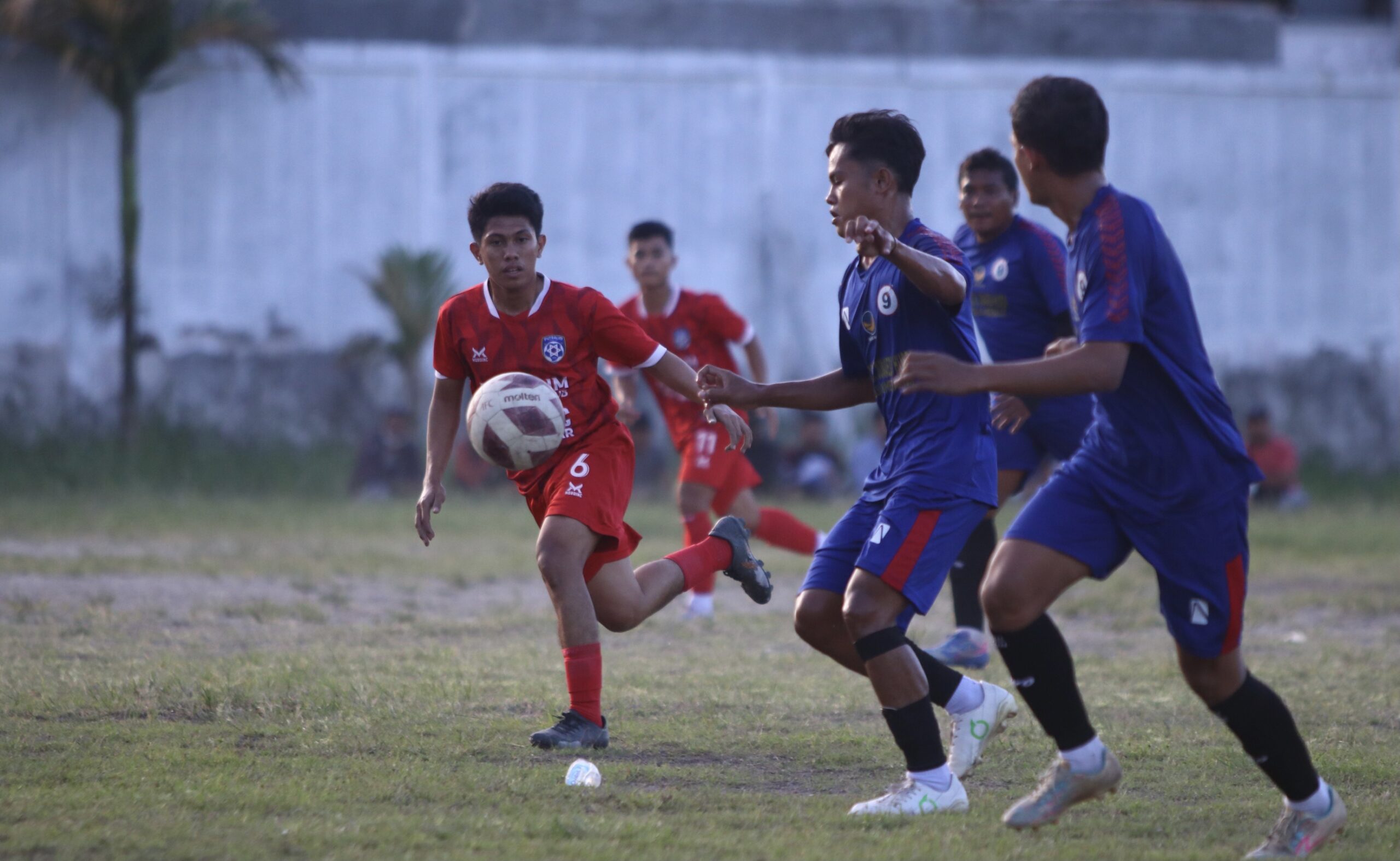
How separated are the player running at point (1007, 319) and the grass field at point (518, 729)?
0.62 meters

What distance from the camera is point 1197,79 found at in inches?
760

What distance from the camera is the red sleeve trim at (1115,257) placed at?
3623 millimetres

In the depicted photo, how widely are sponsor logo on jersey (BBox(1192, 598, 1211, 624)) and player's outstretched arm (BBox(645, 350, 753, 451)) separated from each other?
171 centimetres

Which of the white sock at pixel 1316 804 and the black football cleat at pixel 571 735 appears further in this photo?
the black football cleat at pixel 571 735

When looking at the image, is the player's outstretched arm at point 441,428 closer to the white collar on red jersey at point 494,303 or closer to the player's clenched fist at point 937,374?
the white collar on red jersey at point 494,303

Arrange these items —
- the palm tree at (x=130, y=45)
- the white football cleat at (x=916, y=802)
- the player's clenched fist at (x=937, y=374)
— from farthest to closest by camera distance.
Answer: the palm tree at (x=130, y=45) → the white football cleat at (x=916, y=802) → the player's clenched fist at (x=937, y=374)

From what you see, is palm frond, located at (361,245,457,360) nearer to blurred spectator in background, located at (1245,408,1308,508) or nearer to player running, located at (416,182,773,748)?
blurred spectator in background, located at (1245,408,1308,508)

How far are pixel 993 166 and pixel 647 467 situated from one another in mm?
10513

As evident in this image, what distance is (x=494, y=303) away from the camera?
5.34 meters

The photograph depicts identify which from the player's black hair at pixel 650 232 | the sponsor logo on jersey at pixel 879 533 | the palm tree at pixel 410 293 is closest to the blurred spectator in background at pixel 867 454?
the palm tree at pixel 410 293

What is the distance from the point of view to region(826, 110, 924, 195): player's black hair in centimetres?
438

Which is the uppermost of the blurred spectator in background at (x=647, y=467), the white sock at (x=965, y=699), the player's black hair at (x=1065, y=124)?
the player's black hair at (x=1065, y=124)

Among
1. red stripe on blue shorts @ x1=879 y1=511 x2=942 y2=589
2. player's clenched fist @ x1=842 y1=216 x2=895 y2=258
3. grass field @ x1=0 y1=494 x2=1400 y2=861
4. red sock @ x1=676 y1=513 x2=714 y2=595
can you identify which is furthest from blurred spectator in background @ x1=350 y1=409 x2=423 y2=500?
player's clenched fist @ x1=842 y1=216 x2=895 y2=258

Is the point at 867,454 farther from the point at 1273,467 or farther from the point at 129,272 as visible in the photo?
the point at 129,272
